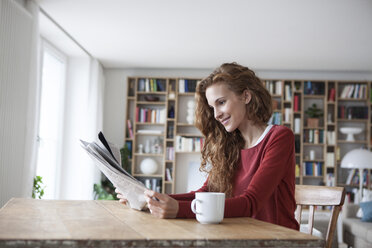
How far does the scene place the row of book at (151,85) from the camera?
23.5ft

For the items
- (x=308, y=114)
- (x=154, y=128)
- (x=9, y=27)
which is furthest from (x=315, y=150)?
(x=9, y=27)

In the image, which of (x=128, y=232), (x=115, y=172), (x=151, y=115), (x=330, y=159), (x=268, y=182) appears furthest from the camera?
(x=151, y=115)

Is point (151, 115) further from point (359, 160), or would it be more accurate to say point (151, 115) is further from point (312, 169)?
point (359, 160)

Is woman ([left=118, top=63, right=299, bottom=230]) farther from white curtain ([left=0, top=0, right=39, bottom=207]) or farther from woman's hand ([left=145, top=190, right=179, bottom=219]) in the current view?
white curtain ([left=0, top=0, right=39, bottom=207])

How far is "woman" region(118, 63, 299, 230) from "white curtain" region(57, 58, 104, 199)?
15.5 ft

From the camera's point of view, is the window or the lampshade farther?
the lampshade

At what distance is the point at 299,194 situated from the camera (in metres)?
1.80

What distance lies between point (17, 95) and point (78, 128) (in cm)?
251

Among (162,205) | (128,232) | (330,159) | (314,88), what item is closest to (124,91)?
(314,88)

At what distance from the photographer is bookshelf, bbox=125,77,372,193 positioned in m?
6.95

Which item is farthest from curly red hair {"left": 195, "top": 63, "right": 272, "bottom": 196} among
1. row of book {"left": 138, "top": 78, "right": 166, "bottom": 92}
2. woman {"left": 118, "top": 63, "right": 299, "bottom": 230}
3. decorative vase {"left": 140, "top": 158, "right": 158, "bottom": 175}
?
row of book {"left": 138, "top": 78, "right": 166, "bottom": 92}

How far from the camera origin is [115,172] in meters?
1.23

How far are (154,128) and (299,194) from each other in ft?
18.5

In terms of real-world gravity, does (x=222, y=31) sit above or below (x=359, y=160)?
above
